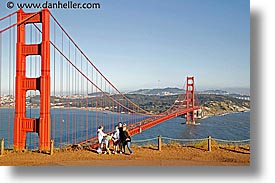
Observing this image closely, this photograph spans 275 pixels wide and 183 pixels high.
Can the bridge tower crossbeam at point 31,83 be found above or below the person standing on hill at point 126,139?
above

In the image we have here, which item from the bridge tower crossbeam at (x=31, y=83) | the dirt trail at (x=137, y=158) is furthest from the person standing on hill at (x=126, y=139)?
the bridge tower crossbeam at (x=31, y=83)

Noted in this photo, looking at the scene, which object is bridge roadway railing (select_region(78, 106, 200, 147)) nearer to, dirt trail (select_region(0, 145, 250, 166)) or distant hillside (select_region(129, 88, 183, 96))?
dirt trail (select_region(0, 145, 250, 166))

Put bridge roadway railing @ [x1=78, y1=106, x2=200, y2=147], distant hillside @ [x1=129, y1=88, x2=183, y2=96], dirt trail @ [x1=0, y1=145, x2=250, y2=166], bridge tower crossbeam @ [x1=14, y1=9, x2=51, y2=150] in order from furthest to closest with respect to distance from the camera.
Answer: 1. distant hillside @ [x1=129, y1=88, x2=183, y2=96]
2. bridge roadway railing @ [x1=78, y1=106, x2=200, y2=147]
3. bridge tower crossbeam @ [x1=14, y1=9, x2=51, y2=150]
4. dirt trail @ [x1=0, y1=145, x2=250, y2=166]

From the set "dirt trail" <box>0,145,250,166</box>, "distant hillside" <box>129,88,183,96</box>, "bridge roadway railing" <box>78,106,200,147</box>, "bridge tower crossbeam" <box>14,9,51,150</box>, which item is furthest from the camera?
"distant hillside" <box>129,88,183,96</box>

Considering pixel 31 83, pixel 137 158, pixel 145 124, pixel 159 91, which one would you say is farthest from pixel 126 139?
pixel 31 83

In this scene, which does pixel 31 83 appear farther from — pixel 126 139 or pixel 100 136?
pixel 126 139

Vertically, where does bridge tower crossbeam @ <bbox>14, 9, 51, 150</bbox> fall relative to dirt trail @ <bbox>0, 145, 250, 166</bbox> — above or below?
above

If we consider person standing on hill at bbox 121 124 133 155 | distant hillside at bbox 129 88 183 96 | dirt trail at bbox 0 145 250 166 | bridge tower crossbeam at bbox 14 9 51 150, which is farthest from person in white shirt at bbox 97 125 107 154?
distant hillside at bbox 129 88 183 96

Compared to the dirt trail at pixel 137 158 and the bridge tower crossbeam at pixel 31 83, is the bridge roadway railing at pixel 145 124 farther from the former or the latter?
the bridge tower crossbeam at pixel 31 83

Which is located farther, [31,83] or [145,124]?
[145,124]

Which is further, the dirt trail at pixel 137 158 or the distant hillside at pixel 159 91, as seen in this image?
the distant hillside at pixel 159 91
